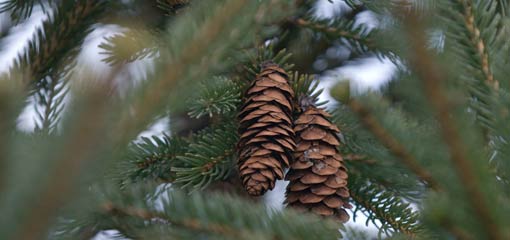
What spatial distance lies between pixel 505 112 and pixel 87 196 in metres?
0.21

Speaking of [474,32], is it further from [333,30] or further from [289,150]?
[333,30]

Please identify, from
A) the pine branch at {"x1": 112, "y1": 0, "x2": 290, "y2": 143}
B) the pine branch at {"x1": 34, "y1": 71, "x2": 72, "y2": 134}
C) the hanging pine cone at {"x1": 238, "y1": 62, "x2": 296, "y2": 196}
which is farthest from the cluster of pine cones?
the pine branch at {"x1": 112, "y1": 0, "x2": 290, "y2": 143}

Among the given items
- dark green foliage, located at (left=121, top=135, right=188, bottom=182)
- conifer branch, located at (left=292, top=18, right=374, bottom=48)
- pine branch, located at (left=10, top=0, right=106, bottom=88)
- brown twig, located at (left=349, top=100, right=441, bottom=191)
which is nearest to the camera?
brown twig, located at (left=349, top=100, right=441, bottom=191)

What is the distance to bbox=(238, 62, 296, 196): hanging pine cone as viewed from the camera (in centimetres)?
75

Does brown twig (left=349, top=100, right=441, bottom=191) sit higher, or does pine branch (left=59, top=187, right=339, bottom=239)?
brown twig (left=349, top=100, right=441, bottom=191)

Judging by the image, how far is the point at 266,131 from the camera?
77cm

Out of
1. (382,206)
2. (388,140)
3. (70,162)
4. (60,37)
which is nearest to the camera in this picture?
(70,162)

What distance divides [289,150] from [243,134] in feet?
0.20

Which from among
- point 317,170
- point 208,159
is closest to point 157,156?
point 208,159

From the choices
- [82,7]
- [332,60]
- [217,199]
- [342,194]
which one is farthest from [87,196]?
[332,60]

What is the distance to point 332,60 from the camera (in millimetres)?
1045

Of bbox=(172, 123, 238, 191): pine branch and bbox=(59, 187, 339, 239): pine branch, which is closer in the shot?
bbox=(59, 187, 339, 239): pine branch

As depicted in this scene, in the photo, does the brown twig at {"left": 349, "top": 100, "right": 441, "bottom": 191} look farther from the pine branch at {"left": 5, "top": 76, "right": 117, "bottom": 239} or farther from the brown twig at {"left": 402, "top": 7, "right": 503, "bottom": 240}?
the pine branch at {"left": 5, "top": 76, "right": 117, "bottom": 239}

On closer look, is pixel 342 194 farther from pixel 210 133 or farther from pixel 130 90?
pixel 130 90
